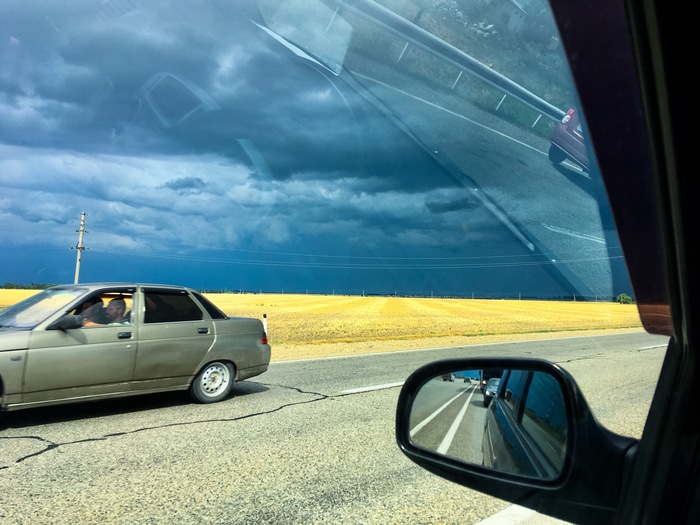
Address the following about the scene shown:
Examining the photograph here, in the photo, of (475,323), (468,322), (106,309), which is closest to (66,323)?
(106,309)

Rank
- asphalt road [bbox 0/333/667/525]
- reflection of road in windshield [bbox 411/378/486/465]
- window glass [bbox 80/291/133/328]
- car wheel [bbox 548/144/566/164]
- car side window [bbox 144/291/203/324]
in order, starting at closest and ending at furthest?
1. car wheel [bbox 548/144/566/164]
2. reflection of road in windshield [bbox 411/378/486/465]
3. asphalt road [bbox 0/333/667/525]
4. window glass [bbox 80/291/133/328]
5. car side window [bbox 144/291/203/324]

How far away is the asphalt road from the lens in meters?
3.60

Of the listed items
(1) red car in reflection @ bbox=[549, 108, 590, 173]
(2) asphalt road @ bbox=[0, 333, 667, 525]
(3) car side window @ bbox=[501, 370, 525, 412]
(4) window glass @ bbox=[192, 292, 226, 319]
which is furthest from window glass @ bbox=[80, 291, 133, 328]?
(1) red car in reflection @ bbox=[549, 108, 590, 173]

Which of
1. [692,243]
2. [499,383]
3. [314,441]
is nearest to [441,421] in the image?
[499,383]

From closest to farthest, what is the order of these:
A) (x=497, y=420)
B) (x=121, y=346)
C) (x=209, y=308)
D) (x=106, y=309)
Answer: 1. (x=497, y=420)
2. (x=121, y=346)
3. (x=106, y=309)
4. (x=209, y=308)

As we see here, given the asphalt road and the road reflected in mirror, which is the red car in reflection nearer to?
the asphalt road

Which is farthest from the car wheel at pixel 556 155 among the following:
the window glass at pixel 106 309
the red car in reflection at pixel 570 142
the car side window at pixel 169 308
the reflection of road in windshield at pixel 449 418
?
the car side window at pixel 169 308

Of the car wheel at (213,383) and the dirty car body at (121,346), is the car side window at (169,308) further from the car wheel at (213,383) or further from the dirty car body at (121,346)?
the car wheel at (213,383)

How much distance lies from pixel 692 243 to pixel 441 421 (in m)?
1.42

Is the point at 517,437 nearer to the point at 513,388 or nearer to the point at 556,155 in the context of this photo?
the point at 513,388

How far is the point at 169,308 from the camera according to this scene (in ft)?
25.5

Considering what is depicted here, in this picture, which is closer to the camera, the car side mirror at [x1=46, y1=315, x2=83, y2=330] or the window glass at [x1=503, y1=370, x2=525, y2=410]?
the window glass at [x1=503, y1=370, x2=525, y2=410]

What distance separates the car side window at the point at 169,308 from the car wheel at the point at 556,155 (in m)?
6.56

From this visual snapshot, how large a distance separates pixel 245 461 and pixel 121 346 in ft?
9.62
